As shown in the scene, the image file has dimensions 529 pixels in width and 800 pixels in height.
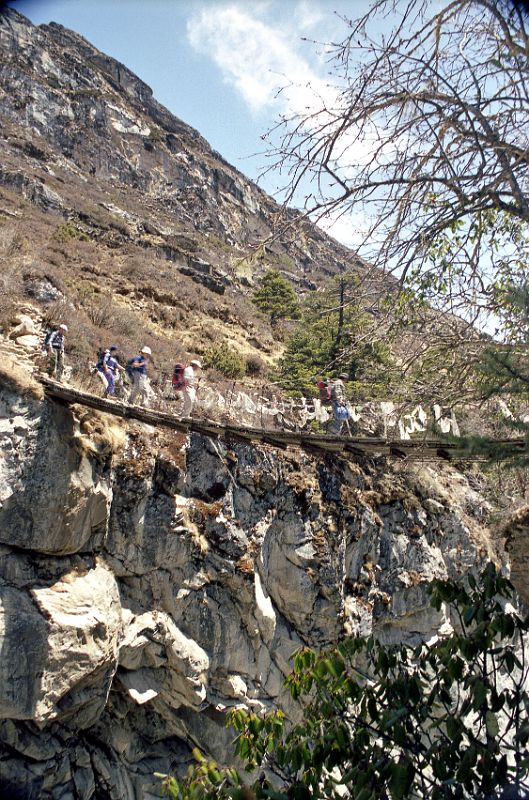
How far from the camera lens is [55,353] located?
28.7 ft

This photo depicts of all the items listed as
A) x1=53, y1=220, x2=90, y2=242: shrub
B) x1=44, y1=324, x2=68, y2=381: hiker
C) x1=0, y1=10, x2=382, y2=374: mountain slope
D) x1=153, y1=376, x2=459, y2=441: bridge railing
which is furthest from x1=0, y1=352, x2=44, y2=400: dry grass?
x1=53, y1=220, x2=90, y2=242: shrub

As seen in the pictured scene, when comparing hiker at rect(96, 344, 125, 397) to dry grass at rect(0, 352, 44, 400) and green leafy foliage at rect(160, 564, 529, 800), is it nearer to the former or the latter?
dry grass at rect(0, 352, 44, 400)

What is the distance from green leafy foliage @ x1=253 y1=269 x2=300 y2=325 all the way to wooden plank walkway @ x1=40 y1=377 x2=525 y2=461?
2049 cm

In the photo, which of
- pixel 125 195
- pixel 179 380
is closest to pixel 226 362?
pixel 179 380

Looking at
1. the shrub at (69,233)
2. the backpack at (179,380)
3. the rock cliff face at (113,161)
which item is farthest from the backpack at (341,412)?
the rock cliff face at (113,161)

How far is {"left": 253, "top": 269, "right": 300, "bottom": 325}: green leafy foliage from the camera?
99.2 ft

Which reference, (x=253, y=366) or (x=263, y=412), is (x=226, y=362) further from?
(x=263, y=412)

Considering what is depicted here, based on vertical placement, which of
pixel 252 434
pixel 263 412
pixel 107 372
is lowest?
pixel 252 434

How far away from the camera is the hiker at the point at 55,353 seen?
872 cm

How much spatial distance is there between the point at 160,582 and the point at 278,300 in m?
22.9

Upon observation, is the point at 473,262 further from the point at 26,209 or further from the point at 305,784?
the point at 26,209

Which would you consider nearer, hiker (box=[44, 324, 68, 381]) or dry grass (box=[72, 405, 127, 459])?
hiker (box=[44, 324, 68, 381])

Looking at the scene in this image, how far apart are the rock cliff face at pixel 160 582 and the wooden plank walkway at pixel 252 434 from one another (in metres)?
0.68

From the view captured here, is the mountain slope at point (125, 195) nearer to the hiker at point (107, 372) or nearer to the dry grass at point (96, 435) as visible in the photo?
the hiker at point (107, 372)
